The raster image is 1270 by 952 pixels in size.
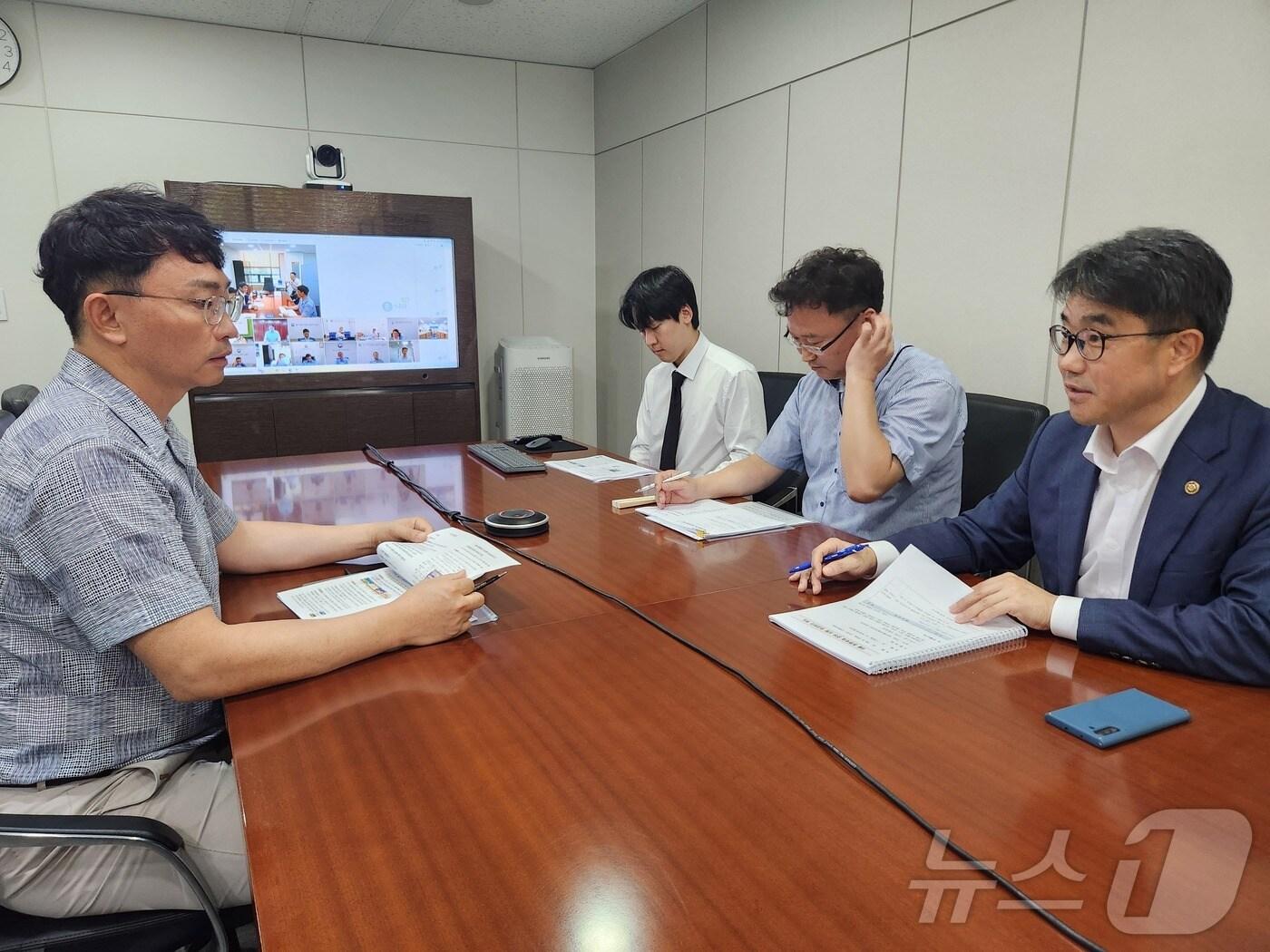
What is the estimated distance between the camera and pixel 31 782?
1.15m

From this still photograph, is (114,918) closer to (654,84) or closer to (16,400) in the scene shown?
(16,400)

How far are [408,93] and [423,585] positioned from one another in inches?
166

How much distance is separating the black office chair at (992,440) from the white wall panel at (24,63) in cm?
446

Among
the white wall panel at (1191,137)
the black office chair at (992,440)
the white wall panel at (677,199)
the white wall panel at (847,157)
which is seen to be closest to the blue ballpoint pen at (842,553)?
the black office chair at (992,440)

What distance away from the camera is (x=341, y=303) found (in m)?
4.27

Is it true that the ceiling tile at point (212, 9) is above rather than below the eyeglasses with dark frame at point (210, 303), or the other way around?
above

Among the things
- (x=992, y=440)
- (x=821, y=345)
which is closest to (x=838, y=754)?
(x=821, y=345)

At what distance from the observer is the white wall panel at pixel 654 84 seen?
4.16m

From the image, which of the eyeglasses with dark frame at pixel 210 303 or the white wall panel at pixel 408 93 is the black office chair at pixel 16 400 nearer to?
the white wall panel at pixel 408 93

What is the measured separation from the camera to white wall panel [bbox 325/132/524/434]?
15.3 ft

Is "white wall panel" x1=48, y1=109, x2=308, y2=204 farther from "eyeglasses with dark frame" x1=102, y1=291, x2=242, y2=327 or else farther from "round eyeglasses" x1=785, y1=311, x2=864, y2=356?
"round eyeglasses" x1=785, y1=311, x2=864, y2=356

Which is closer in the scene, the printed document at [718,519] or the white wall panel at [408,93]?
the printed document at [718,519]

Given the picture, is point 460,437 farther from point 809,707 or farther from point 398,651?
point 809,707

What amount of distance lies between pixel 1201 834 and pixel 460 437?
4.16 metres
